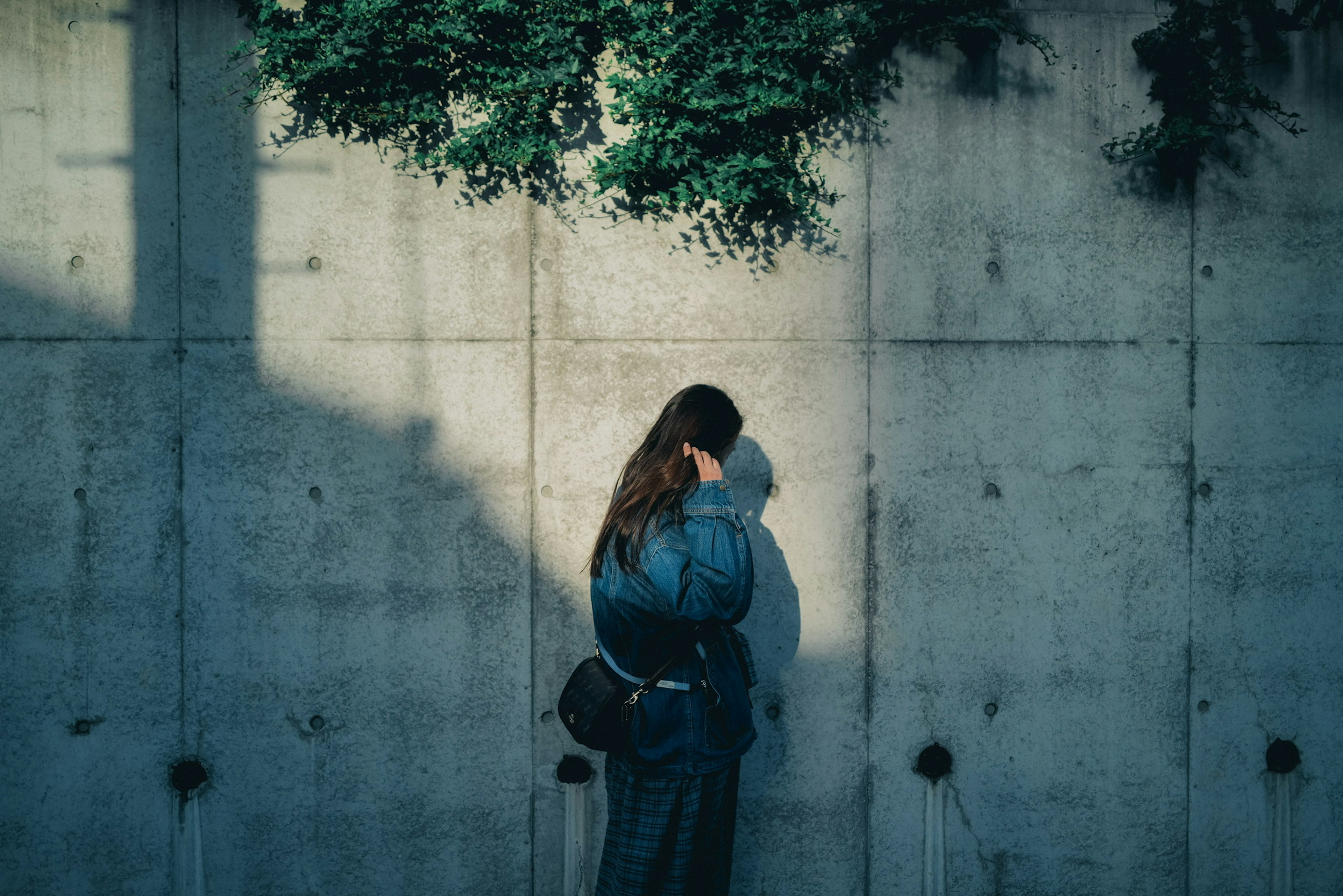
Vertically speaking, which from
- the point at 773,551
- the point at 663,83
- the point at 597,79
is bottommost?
the point at 773,551

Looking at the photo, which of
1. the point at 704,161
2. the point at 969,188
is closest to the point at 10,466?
the point at 704,161

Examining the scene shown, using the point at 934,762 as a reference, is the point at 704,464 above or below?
above

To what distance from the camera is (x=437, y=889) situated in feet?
11.6

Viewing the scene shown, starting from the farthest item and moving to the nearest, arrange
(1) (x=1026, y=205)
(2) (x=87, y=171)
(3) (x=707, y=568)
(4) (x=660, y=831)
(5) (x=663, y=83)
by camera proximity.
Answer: (1) (x=1026, y=205) < (2) (x=87, y=171) < (5) (x=663, y=83) < (4) (x=660, y=831) < (3) (x=707, y=568)

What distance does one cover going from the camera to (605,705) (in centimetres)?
263

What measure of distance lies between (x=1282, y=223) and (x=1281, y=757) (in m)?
2.38

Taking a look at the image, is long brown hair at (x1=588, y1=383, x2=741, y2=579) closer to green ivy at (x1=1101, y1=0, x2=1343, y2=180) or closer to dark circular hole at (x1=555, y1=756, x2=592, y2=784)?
dark circular hole at (x1=555, y1=756, x2=592, y2=784)

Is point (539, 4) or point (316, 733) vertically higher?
point (539, 4)

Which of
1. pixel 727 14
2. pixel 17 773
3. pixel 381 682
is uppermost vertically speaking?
pixel 727 14

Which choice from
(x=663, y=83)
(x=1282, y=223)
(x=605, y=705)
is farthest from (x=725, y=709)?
(x=1282, y=223)

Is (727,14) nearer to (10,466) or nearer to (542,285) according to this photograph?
(542,285)

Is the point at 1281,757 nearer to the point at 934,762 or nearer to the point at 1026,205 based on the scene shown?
the point at 934,762

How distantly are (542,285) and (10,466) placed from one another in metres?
2.26

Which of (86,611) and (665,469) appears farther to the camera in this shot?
(86,611)
